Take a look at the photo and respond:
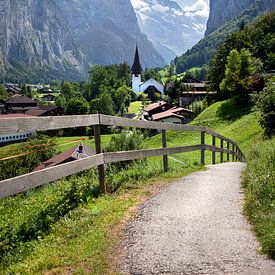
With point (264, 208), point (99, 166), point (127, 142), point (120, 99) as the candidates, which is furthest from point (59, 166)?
point (120, 99)

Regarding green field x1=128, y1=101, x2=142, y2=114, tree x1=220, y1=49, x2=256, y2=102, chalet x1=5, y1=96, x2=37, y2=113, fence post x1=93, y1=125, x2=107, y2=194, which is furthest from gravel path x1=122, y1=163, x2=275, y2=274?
chalet x1=5, y1=96, x2=37, y2=113

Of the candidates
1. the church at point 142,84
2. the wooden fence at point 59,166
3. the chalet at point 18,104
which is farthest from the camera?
the church at point 142,84

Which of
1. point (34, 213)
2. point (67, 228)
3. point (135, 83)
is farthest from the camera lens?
point (135, 83)

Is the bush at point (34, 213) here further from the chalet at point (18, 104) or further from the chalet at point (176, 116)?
the chalet at point (18, 104)

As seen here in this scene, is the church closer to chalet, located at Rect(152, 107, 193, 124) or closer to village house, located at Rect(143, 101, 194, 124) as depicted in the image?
village house, located at Rect(143, 101, 194, 124)

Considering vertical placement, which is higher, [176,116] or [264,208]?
[264,208]

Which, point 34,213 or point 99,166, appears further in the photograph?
point 99,166

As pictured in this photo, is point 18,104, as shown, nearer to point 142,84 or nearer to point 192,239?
point 142,84

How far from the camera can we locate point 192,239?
416 centimetres

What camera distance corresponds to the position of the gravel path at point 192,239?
3.55 metres

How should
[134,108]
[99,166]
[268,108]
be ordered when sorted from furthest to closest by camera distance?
1. [134,108]
2. [268,108]
3. [99,166]

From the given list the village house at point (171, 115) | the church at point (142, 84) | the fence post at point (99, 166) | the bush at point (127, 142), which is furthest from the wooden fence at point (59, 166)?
the church at point (142, 84)

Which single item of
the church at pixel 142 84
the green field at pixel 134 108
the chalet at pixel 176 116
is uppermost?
the church at pixel 142 84

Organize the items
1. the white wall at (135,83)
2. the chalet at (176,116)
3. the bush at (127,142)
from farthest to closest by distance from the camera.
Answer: the white wall at (135,83)
the chalet at (176,116)
the bush at (127,142)
